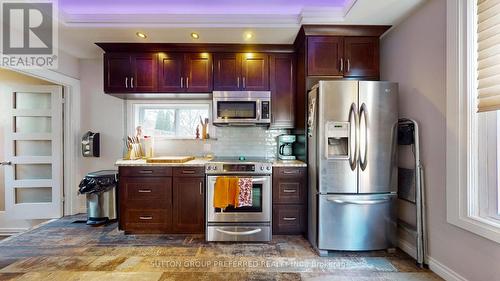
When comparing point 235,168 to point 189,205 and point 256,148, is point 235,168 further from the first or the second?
point 256,148

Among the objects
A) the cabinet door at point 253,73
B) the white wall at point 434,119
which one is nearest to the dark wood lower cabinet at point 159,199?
the cabinet door at point 253,73

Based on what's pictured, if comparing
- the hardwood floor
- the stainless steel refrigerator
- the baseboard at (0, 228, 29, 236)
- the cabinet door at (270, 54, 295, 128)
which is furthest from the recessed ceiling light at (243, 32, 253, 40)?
the baseboard at (0, 228, 29, 236)

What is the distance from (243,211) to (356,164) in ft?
4.54

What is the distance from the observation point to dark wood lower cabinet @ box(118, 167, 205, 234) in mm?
3062

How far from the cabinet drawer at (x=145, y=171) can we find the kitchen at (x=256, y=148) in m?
0.02

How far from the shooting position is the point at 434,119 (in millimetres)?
2232

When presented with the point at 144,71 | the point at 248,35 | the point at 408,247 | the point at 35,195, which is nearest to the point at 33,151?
the point at 35,195

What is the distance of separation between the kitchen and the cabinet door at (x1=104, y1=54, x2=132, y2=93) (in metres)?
0.02

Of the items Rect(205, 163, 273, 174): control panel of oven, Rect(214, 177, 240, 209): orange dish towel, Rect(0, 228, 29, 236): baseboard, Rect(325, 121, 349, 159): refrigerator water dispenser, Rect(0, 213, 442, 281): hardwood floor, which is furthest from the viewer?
Rect(0, 228, 29, 236): baseboard

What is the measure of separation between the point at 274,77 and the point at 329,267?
235cm

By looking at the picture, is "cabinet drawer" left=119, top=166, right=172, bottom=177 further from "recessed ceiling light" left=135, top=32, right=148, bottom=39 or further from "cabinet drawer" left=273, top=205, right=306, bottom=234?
"recessed ceiling light" left=135, top=32, right=148, bottom=39

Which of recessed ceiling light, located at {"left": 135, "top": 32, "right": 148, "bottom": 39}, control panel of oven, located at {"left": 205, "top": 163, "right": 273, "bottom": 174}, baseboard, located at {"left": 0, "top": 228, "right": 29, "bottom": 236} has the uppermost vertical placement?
recessed ceiling light, located at {"left": 135, "top": 32, "right": 148, "bottom": 39}

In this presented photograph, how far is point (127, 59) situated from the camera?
10.9 ft

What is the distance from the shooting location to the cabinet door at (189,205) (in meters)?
3.06
